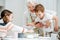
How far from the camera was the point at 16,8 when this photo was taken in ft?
3.86

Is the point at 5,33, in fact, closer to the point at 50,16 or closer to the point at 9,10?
the point at 9,10

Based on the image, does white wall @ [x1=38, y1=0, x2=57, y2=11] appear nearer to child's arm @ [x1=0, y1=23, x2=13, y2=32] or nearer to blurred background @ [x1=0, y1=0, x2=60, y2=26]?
blurred background @ [x1=0, y1=0, x2=60, y2=26]

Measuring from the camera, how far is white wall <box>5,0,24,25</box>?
3.78 ft

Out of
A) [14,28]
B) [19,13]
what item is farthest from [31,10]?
[14,28]

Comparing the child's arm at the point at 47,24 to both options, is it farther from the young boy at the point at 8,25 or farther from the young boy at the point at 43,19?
the young boy at the point at 8,25

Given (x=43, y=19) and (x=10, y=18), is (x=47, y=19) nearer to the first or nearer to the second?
(x=43, y=19)

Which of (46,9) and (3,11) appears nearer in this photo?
(3,11)

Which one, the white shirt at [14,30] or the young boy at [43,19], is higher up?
the young boy at [43,19]

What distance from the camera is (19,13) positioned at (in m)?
1.18

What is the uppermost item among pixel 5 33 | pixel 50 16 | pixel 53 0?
pixel 53 0

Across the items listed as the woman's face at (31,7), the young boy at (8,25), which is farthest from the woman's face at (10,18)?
the woman's face at (31,7)

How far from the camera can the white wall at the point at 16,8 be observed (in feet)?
3.78

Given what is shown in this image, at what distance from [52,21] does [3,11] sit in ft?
1.56

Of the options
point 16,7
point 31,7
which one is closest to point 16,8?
point 16,7
